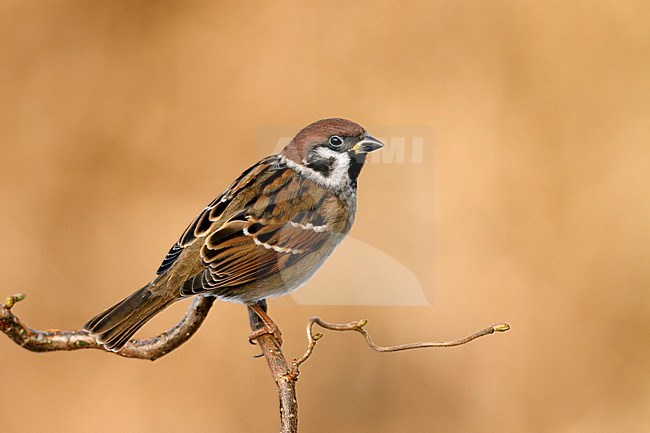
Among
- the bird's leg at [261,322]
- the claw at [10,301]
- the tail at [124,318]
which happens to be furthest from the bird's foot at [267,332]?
the claw at [10,301]

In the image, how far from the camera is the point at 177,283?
1.33 metres

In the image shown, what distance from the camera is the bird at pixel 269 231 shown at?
1260mm

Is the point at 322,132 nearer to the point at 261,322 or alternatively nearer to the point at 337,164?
the point at 337,164

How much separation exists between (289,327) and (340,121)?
3.33ft

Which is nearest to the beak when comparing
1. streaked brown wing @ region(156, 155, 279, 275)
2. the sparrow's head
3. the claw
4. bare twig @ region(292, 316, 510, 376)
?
the sparrow's head

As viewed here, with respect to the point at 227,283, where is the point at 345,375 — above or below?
below

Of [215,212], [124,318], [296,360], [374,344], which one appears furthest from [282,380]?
[215,212]

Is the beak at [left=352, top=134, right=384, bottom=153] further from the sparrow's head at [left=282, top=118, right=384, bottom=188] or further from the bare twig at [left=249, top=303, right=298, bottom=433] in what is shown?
the bare twig at [left=249, top=303, right=298, bottom=433]

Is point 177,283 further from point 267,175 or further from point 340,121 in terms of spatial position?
point 340,121

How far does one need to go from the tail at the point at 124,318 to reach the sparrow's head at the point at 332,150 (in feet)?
1.00

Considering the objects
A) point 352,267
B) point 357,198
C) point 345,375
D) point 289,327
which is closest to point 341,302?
point 352,267

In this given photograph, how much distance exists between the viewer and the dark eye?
1.26 m

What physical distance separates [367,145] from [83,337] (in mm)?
495

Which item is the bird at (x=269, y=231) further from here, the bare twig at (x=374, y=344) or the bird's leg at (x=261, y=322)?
the bare twig at (x=374, y=344)
